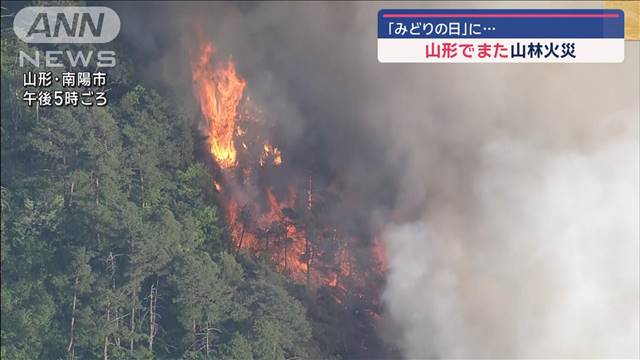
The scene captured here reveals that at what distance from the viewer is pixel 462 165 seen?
81688mm

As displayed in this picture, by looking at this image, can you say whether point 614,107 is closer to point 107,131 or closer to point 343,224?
point 343,224

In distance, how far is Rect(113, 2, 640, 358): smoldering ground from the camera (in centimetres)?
7712

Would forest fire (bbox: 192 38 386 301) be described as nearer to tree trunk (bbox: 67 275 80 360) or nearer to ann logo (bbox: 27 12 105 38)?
ann logo (bbox: 27 12 105 38)

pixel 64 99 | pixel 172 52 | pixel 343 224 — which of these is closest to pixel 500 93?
pixel 343 224

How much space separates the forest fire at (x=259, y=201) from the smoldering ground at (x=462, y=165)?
3.15 feet

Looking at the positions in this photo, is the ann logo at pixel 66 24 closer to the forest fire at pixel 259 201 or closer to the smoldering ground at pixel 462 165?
the smoldering ground at pixel 462 165

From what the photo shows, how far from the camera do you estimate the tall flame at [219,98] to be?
8481 centimetres

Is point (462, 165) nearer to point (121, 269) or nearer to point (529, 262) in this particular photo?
point (529, 262)

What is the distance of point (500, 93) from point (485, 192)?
6.82 metres

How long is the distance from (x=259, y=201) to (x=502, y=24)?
775 inches

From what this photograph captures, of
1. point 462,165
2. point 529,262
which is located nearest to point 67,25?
point 462,165


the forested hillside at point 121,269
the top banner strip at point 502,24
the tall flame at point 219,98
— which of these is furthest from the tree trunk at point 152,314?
the top banner strip at point 502,24

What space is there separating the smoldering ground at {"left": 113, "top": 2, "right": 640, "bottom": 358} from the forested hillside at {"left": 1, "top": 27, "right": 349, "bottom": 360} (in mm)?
6365

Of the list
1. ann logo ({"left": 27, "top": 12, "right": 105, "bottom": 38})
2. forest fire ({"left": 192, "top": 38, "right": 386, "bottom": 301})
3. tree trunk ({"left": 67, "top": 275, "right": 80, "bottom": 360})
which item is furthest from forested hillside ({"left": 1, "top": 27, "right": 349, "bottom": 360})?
ann logo ({"left": 27, "top": 12, "right": 105, "bottom": 38})
